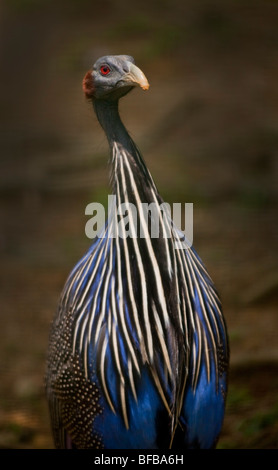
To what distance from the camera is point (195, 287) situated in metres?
1.26

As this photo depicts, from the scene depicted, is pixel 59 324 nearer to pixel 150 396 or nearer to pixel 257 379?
pixel 150 396

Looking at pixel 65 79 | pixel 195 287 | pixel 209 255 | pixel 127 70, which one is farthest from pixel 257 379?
pixel 65 79

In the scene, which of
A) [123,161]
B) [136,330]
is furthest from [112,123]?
[136,330]

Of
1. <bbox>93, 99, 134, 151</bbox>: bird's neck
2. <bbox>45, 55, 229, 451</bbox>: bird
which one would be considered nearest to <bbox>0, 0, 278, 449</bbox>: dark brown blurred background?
<bbox>45, 55, 229, 451</bbox>: bird

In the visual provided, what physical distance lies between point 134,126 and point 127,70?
160 cm

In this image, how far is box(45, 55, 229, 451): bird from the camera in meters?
1.22

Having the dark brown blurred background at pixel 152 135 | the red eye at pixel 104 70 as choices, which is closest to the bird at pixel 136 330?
the red eye at pixel 104 70

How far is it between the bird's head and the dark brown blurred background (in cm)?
102

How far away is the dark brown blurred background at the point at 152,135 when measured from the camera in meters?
2.35

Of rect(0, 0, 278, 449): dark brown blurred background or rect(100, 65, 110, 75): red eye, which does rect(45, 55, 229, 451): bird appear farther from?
rect(0, 0, 278, 449): dark brown blurred background

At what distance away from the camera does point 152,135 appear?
273 centimetres

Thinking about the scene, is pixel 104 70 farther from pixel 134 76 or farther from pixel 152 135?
pixel 152 135
